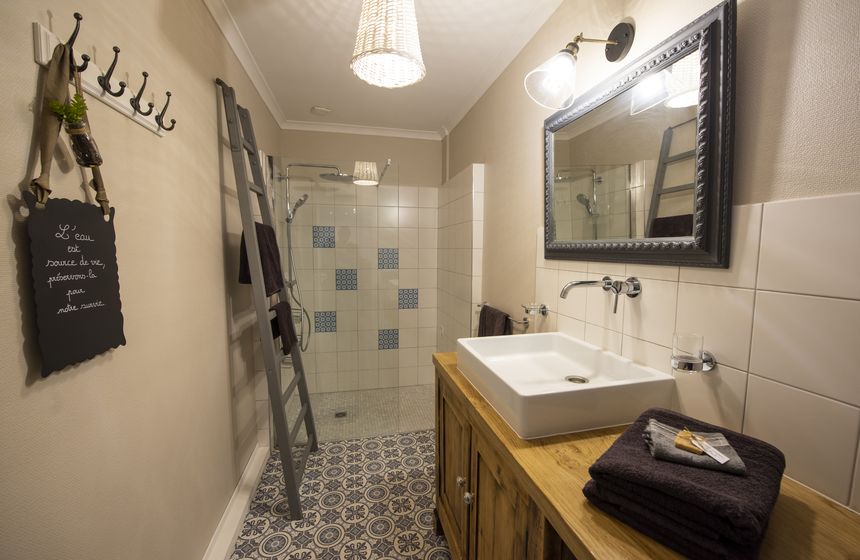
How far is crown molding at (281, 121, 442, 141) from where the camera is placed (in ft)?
9.46

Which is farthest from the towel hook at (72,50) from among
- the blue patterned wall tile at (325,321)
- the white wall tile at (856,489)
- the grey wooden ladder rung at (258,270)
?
the blue patterned wall tile at (325,321)

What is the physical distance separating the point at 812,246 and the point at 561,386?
68cm

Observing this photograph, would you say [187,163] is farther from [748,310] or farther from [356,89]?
[748,310]

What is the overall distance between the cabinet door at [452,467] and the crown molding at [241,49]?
1.91 metres

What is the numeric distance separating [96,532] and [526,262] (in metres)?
1.76

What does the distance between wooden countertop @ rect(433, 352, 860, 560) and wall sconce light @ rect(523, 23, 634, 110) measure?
1.17 m

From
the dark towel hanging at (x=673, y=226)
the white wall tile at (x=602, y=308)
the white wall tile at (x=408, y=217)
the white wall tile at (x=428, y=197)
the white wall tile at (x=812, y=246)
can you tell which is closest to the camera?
the white wall tile at (x=812, y=246)

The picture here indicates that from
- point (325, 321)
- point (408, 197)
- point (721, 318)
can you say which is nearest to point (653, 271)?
point (721, 318)

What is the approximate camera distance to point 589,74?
1.31m

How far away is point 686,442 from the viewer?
661 millimetres

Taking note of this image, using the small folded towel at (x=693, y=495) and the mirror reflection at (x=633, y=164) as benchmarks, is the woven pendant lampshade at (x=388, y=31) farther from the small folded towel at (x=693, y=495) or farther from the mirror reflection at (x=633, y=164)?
the small folded towel at (x=693, y=495)

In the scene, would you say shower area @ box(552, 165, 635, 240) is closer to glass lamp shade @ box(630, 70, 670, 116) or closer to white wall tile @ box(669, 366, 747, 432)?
glass lamp shade @ box(630, 70, 670, 116)

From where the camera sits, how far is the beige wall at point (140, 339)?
25.6 inches

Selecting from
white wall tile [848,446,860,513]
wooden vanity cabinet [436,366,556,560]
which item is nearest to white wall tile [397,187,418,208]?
wooden vanity cabinet [436,366,556,560]
